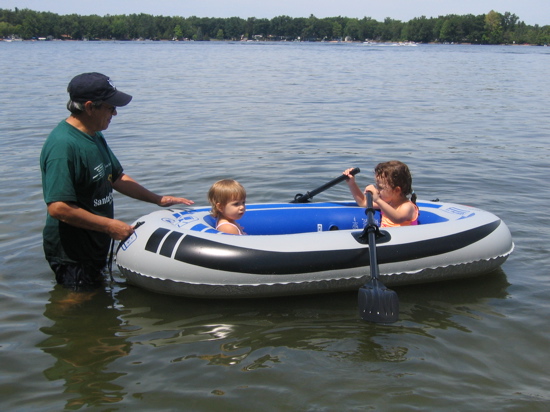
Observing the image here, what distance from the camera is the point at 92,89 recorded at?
3.91 m

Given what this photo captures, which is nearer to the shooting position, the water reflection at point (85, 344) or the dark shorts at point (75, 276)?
the water reflection at point (85, 344)

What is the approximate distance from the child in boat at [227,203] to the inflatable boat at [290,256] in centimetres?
14

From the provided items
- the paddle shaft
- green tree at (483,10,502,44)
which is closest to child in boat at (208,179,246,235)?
the paddle shaft

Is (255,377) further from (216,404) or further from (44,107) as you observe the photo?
(44,107)

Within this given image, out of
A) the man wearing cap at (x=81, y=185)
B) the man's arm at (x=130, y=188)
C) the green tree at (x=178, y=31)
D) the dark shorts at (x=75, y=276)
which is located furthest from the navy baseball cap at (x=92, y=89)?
the green tree at (x=178, y=31)

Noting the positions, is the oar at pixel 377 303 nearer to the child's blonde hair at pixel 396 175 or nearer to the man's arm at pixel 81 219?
the child's blonde hair at pixel 396 175

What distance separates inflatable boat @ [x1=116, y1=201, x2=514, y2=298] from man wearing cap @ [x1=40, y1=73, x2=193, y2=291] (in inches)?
14.4

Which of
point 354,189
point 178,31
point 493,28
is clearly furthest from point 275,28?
point 354,189

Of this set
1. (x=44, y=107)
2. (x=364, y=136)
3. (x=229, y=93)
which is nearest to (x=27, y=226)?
(x=364, y=136)

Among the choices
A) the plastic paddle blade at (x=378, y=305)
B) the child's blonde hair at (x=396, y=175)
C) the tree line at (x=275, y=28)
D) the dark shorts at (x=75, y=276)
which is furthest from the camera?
the tree line at (x=275, y=28)

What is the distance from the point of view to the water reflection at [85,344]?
351 centimetres

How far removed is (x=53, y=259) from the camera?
4227 millimetres

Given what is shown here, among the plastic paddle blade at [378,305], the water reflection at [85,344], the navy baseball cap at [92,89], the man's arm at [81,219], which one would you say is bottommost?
the water reflection at [85,344]

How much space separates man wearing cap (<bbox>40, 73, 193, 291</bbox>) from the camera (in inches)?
151
